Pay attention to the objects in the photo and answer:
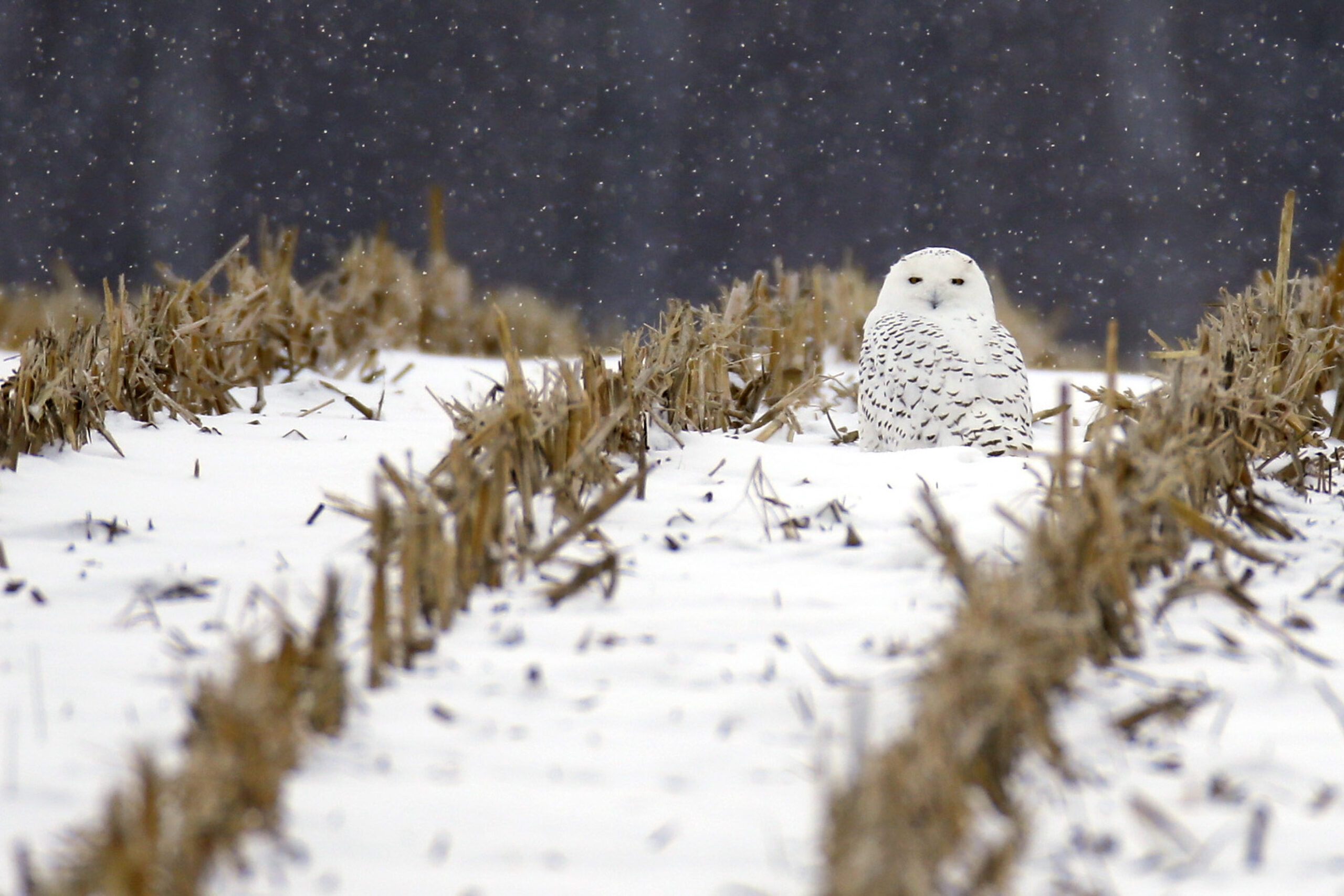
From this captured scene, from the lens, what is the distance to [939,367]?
2912mm

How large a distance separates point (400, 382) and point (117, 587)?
→ 227 centimetres

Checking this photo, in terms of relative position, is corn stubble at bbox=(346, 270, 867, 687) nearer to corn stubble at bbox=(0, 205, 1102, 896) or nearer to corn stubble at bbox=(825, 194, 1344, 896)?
corn stubble at bbox=(0, 205, 1102, 896)

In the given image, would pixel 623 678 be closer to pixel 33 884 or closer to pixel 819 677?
pixel 819 677

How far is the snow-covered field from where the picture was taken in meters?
0.90

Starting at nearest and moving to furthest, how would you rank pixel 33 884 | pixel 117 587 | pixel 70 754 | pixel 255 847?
pixel 33 884
pixel 255 847
pixel 70 754
pixel 117 587

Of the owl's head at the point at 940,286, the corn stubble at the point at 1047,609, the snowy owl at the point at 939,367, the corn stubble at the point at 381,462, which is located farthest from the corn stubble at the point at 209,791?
the owl's head at the point at 940,286

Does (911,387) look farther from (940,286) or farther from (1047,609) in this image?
(1047,609)

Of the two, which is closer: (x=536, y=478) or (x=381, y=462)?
(x=381, y=462)

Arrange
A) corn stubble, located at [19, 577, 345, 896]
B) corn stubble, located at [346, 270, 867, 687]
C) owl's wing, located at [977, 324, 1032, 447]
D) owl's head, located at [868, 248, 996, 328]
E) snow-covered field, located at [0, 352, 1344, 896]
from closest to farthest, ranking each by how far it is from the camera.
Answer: corn stubble, located at [19, 577, 345, 896], snow-covered field, located at [0, 352, 1344, 896], corn stubble, located at [346, 270, 867, 687], owl's wing, located at [977, 324, 1032, 447], owl's head, located at [868, 248, 996, 328]

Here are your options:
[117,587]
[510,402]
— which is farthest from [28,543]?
[510,402]

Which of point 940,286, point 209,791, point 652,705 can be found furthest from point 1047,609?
point 940,286

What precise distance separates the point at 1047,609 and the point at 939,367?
1796 mm

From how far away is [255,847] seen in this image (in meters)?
0.89

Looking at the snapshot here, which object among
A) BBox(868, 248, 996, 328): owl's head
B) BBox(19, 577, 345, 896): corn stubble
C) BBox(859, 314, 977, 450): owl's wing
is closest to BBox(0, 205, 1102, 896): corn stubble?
BBox(19, 577, 345, 896): corn stubble
